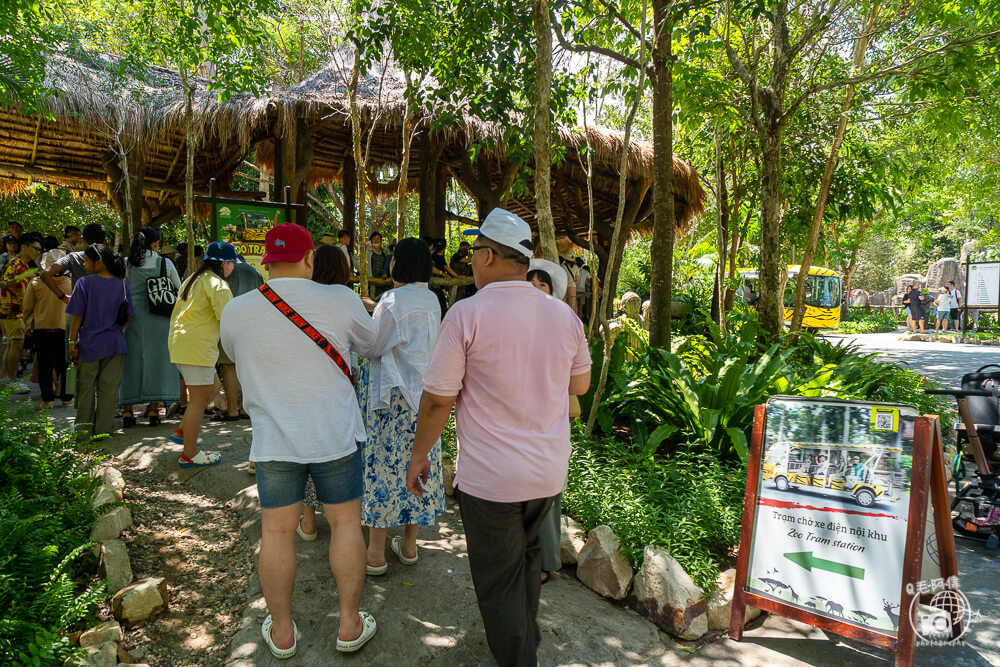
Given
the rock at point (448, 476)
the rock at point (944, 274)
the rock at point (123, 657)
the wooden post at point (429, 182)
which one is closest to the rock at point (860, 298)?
the rock at point (944, 274)

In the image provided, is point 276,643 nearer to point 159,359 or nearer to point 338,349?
point 338,349

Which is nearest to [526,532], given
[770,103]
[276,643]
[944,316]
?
[276,643]

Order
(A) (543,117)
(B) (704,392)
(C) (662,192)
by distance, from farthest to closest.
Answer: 1. (C) (662,192)
2. (B) (704,392)
3. (A) (543,117)

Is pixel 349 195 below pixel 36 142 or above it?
below

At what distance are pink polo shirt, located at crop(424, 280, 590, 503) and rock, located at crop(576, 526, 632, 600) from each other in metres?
1.33

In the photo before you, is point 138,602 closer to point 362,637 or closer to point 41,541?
point 41,541

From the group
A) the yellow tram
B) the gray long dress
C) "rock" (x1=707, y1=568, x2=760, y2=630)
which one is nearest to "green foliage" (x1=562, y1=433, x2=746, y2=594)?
"rock" (x1=707, y1=568, x2=760, y2=630)

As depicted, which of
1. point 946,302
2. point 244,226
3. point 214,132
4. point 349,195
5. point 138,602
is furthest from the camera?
point 946,302

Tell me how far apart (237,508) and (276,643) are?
1.75m

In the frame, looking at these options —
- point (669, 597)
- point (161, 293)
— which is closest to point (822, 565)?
point (669, 597)

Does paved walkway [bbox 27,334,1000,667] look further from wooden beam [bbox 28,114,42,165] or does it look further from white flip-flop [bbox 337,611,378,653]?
wooden beam [bbox 28,114,42,165]

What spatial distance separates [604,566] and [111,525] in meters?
2.71

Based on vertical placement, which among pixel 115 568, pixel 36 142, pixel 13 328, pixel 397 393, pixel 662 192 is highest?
pixel 36 142

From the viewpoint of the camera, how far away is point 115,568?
117 inches
